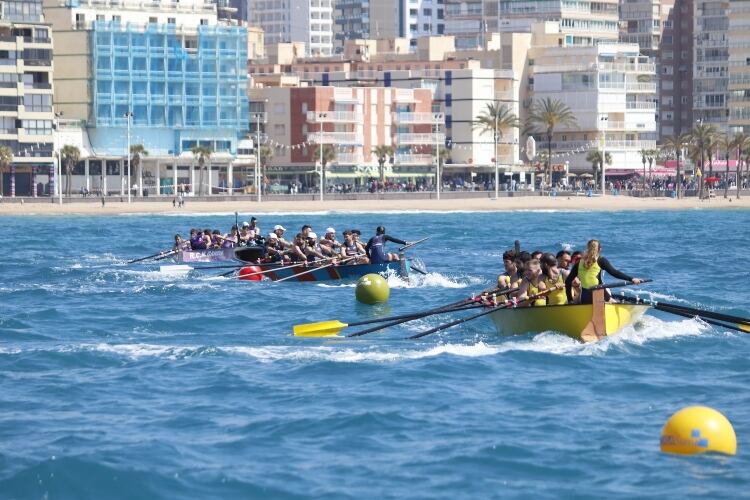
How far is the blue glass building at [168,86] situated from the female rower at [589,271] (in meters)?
101

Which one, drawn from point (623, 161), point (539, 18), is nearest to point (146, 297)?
point (623, 161)

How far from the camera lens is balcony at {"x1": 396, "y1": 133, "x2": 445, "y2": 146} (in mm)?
144625

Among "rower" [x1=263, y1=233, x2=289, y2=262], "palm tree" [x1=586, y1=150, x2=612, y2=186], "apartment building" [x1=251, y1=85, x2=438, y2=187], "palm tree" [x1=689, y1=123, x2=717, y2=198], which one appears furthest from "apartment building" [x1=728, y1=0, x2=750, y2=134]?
"rower" [x1=263, y1=233, x2=289, y2=262]

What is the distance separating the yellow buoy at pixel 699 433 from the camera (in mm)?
19766

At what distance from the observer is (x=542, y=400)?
2409cm

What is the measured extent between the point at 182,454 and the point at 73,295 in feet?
73.5

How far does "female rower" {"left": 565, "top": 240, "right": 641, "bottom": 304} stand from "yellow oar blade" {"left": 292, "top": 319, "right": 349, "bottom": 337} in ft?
15.5

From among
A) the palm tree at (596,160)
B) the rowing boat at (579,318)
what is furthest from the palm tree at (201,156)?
the rowing boat at (579,318)

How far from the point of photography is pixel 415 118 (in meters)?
145

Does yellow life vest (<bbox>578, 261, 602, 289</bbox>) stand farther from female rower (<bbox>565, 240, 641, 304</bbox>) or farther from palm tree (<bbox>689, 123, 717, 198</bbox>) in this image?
palm tree (<bbox>689, 123, 717, 198</bbox>)

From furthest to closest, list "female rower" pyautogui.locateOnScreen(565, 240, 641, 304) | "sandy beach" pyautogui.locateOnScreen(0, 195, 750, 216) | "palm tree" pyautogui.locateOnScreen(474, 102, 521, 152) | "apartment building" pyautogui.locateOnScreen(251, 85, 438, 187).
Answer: "palm tree" pyautogui.locateOnScreen(474, 102, 521, 152) < "apartment building" pyautogui.locateOnScreen(251, 85, 438, 187) < "sandy beach" pyautogui.locateOnScreen(0, 195, 750, 216) < "female rower" pyautogui.locateOnScreen(565, 240, 641, 304)

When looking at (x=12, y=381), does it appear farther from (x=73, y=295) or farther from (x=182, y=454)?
(x=73, y=295)

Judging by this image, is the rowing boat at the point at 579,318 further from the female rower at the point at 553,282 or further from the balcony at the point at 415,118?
the balcony at the point at 415,118

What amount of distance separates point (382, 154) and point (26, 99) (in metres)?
33.6
